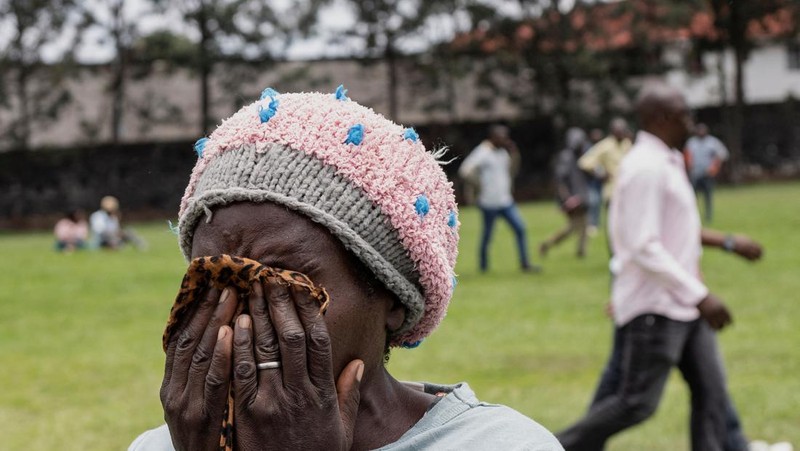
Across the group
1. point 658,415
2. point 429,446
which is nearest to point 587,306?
point 658,415

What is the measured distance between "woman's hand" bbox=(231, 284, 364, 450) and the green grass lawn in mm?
5150

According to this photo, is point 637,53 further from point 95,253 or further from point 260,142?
point 260,142

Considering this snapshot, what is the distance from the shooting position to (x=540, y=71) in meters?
43.2

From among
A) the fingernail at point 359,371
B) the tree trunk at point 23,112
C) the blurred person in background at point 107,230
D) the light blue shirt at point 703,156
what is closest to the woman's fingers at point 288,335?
the fingernail at point 359,371

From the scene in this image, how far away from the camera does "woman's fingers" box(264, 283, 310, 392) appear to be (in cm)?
181

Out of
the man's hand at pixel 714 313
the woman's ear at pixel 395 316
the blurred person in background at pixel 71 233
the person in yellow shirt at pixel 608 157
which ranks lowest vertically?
the blurred person in background at pixel 71 233

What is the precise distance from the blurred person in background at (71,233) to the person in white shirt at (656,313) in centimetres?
2016

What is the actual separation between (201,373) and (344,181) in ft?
1.47

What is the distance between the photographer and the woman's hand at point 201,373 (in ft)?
6.01

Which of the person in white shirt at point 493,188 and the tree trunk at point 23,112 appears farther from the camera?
the tree trunk at point 23,112

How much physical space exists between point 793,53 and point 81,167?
34.4 metres

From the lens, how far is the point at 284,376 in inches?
72.3

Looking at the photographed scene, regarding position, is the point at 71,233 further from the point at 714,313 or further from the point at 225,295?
the point at 225,295

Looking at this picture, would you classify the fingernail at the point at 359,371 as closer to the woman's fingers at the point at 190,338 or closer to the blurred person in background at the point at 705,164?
the woman's fingers at the point at 190,338
